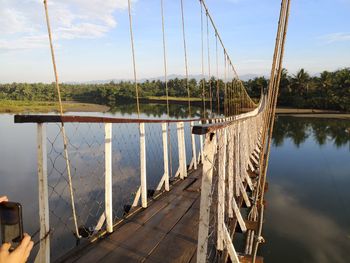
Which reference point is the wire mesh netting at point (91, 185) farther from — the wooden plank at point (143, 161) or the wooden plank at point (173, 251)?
the wooden plank at point (173, 251)

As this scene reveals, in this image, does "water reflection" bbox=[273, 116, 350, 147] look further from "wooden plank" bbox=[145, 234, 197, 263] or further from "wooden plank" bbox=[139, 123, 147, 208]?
"wooden plank" bbox=[145, 234, 197, 263]

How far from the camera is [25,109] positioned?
41469 millimetres

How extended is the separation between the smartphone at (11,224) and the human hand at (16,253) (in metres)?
0.01

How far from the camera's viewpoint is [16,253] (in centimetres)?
73

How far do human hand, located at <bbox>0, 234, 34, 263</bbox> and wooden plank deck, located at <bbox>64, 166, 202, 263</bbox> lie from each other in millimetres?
1750

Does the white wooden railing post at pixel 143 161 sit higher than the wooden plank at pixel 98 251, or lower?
higher

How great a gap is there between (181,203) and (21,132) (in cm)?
2160

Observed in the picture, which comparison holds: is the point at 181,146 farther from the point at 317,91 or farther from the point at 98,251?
the point at 317,91

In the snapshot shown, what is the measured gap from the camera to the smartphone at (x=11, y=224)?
75 cm

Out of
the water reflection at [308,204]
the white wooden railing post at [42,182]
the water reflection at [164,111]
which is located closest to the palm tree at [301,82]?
the water reflection at [164,111]

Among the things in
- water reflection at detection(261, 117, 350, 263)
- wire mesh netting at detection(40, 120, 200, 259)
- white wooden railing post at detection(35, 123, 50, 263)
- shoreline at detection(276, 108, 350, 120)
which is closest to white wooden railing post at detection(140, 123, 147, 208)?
wire mesh netting at detection(40, 120, 200, 259)

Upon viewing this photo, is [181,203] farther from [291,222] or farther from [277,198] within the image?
[277,198]

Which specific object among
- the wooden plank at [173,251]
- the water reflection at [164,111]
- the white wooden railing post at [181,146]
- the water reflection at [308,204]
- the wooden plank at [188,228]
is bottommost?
the water reflection at [308,204]

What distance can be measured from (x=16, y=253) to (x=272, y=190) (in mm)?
11733
